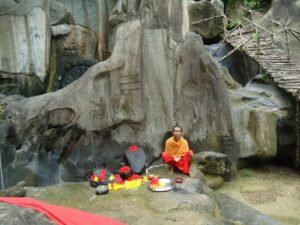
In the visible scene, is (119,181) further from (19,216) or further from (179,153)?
(19,216)

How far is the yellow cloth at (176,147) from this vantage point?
856 cm

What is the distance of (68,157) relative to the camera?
8797mm

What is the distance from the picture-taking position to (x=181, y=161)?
8.55 meters

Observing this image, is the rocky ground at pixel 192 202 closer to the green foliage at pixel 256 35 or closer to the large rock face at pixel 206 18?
the green foliage at pixel 256 35

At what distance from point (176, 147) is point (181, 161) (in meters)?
0.29

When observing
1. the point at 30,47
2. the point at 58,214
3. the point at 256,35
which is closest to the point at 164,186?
the point at 58,214

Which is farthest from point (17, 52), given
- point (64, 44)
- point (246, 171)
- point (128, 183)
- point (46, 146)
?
point (246, 171)

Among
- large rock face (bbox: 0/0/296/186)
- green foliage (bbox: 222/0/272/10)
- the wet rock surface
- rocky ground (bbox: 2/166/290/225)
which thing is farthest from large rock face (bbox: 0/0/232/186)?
green foliage (bbox: 222/0/272/10)

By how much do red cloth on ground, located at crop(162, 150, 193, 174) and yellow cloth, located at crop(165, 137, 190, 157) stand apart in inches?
3.2

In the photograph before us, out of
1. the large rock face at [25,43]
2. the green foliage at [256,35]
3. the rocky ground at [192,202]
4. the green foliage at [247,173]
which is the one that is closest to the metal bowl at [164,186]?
the rocky ground at [192,202]

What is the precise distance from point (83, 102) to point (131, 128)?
1133 mm

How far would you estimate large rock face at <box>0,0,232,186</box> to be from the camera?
28.5 ft

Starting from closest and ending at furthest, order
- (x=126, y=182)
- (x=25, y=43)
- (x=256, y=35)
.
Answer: (x=126, y=182)
(x=25, y=43)
(x=256, y=35)

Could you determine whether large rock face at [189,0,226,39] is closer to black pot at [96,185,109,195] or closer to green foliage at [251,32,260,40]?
green foliage at [251,32,260,40]
